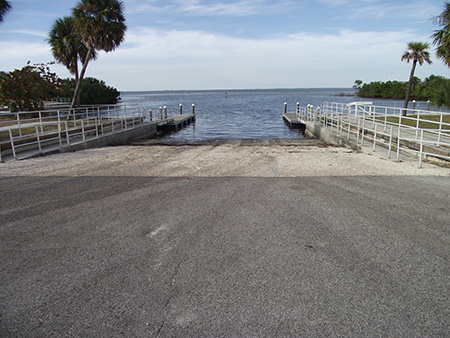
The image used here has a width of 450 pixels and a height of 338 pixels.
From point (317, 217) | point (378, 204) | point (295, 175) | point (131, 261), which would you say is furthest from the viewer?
point (295, 175)

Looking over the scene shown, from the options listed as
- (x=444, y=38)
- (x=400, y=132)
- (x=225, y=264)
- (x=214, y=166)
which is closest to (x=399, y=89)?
(x=444, y=38)

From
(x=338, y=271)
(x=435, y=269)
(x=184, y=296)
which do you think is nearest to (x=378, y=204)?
(x=435, y=269)

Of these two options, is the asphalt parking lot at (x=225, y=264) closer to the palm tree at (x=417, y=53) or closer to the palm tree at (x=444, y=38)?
the palm tree at (x=444, y=38)

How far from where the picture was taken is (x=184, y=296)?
3.05 meters

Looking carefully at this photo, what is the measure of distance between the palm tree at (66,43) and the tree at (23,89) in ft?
22.8

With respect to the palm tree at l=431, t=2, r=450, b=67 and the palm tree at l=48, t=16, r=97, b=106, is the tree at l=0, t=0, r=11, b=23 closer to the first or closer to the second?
the palm tree at l=48, t=16, r=97, b=106

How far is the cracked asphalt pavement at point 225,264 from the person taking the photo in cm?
272

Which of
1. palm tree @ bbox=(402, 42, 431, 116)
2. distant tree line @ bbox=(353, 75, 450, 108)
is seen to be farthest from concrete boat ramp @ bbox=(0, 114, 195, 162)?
distant tree line @ bbox=(353, 75, 450, 108)

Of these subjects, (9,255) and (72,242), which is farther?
(72,242)

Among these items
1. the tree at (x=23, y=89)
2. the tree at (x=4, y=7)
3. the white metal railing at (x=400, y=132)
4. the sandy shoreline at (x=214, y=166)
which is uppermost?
the tree at (x=4, y=7)

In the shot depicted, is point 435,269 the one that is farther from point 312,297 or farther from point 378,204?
point 378,204

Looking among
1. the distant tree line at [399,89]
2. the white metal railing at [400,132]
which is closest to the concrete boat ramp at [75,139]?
the white metal railing at [400,132]

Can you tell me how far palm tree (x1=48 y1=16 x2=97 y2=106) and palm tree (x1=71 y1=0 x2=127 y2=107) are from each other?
4559 millimetres

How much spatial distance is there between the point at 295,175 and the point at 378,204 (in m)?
2.40
